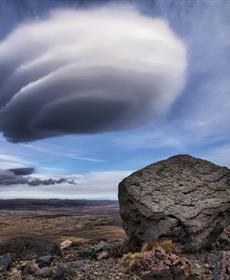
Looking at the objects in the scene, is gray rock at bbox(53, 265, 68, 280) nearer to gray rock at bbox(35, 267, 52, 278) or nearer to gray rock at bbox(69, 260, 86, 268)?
gray rock at bbox(35, 267, 52, 278)

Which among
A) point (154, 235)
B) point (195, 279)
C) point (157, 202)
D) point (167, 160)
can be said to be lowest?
point (195, 279)

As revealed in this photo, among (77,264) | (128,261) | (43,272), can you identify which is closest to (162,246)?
(128,261)

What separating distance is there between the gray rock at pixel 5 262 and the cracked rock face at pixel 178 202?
20.5 ft

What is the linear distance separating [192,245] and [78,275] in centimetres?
621

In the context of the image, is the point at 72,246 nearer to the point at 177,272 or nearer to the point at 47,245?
the point at 47,245

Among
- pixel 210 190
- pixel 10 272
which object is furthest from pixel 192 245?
pixel 10 272

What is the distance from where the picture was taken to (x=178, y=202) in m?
20.5

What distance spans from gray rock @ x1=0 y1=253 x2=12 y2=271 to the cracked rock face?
624 centimetres

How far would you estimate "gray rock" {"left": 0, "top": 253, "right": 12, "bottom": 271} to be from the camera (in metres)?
17.4

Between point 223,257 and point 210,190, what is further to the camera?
point 210,190

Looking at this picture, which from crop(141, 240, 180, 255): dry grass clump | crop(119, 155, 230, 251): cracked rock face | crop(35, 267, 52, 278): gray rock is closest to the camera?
crop(35, 267, 52, 278): gray rock

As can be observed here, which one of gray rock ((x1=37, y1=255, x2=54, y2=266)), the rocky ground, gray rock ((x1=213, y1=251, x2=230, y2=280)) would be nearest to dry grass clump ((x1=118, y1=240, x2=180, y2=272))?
the rocky ground

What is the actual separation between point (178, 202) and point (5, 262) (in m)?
8.68

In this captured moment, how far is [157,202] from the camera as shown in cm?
2041
